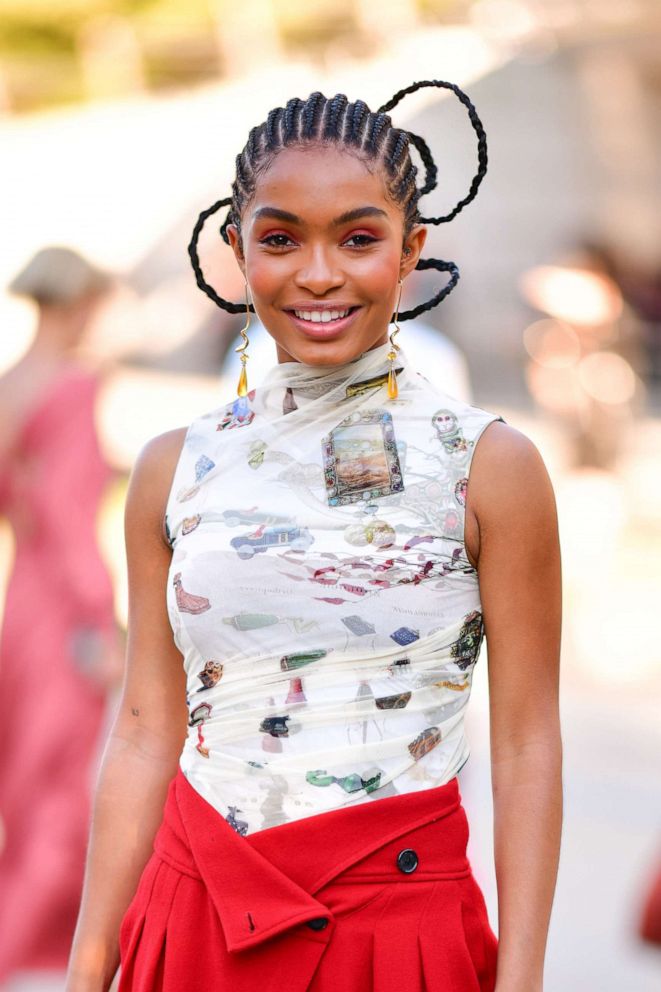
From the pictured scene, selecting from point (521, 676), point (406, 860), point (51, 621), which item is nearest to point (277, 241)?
point (521, 676)

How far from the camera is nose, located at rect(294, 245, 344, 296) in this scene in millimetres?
2250

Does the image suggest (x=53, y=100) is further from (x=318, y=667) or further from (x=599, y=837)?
(x=318, y=667)

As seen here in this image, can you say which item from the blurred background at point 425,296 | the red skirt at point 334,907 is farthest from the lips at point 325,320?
the red skirt at point 334,907

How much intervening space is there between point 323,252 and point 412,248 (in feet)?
0.68

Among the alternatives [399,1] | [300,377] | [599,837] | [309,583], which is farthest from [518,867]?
[399,1]

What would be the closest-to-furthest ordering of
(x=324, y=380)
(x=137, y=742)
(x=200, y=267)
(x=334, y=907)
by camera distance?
(x=334, y=907) < (x=324, y=380) < (x=137, y=742) < (x=200, y=267)

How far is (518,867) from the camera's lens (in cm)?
223

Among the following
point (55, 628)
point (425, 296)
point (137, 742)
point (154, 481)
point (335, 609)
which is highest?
point (425, 296)

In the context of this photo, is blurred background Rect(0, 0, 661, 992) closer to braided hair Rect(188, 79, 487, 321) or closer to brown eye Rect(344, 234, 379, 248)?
braided hair Rect(188, 79, 487, 321)

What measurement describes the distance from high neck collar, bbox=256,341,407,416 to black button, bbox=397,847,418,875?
2.10 ft

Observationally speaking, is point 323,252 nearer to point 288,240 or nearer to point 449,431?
point 288,240

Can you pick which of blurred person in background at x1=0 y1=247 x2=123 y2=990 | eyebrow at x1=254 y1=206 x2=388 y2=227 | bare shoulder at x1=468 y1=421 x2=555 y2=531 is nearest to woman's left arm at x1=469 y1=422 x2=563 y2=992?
bare shoulder at x1=468 y1=421 x2=555 y2=531

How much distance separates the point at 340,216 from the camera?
88.8 inches

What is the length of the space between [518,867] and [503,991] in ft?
0.53
